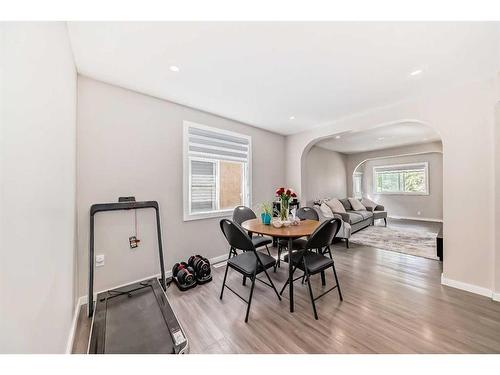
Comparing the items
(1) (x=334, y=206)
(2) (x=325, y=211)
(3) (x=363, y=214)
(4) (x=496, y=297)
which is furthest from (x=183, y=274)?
(3) (x=363, y=214)

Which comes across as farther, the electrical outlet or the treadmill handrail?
the electrical outlet

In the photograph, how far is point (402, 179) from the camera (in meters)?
7.12

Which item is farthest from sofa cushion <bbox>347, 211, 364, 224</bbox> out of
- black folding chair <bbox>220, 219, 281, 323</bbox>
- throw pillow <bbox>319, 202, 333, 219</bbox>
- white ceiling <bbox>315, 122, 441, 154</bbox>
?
black folding chair <bbox>220, 219, 281, 323</bbox>

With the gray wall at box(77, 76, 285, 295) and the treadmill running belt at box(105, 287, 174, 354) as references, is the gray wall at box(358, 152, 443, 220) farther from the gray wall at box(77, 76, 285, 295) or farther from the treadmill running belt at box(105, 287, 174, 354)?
the treadmill running belt at box(105, 287, 174, 354)

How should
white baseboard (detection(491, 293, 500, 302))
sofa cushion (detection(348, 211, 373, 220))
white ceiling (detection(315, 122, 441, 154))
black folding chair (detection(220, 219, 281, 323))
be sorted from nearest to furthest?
black folding chair (detection(220, 219, 281, 323)), white baseboard (detection(491, 293, 500, 302)), white ceiling (detection(315, 122, 441, 154)), sofa cushion (detection(348, 211, 373, 220))

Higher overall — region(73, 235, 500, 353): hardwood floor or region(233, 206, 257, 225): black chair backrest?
region(233, 206, 257, 225): black chair backrest

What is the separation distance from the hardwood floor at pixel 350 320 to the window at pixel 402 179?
18.4 feet

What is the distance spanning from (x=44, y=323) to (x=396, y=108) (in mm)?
4191

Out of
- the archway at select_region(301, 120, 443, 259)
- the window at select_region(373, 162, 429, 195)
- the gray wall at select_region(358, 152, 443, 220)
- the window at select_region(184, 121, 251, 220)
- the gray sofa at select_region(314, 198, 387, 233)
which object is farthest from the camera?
the window at select_region(373, 162, 429, 195)

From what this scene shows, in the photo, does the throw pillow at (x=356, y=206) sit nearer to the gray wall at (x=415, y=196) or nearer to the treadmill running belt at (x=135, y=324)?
the gray wall at (x=415, y=196)

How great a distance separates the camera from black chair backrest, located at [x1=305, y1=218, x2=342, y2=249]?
5.91 feet

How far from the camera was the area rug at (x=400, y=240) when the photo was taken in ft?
11.8

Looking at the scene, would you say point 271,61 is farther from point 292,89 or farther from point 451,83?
point 451,83

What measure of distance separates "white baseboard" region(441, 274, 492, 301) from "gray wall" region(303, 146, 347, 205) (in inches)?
122
